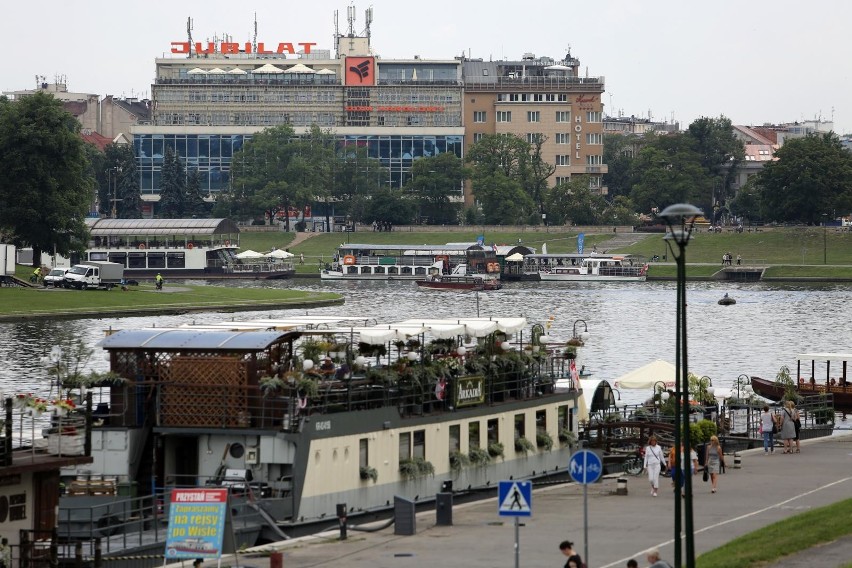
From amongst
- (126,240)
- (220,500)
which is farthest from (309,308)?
(220,500)

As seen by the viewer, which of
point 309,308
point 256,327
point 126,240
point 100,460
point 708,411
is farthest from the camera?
point 126,240

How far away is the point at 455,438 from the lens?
1661 inches

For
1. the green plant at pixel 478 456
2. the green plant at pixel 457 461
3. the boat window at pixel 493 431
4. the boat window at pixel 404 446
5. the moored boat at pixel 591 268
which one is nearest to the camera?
the boat window at pixel 404 446

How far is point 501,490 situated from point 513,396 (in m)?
17.1

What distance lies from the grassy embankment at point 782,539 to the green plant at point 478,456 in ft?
31.1

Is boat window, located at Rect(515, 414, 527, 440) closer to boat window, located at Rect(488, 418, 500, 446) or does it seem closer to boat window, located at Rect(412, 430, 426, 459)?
boat window, located at Rect(488, 418, 500, 446)

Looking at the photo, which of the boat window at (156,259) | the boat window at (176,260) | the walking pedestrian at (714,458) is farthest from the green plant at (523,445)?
the boat window at (156,259)

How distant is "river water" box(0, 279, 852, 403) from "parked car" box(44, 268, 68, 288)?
1989cm

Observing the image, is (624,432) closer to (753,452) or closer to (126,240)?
(753,452)

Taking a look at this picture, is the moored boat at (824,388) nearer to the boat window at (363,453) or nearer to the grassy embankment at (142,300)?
the boat window at (363,453)

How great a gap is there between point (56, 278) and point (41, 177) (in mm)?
8903

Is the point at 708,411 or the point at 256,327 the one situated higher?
the point at 256,327

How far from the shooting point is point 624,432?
53.5 meters

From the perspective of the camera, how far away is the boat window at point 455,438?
137 ft
